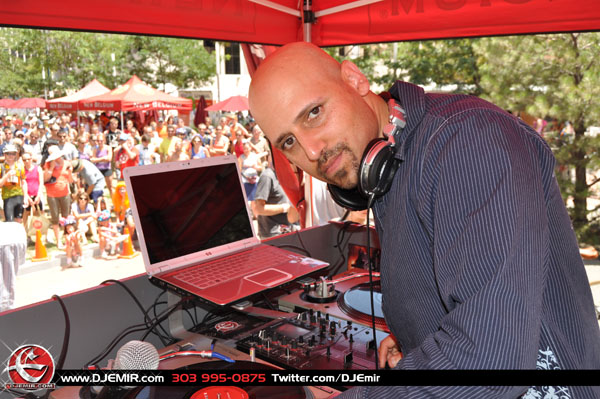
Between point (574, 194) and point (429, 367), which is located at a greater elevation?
point (429, 367)

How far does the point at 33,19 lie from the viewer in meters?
1.89

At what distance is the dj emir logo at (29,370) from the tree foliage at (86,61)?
1052cm

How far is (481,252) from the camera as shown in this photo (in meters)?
0.68

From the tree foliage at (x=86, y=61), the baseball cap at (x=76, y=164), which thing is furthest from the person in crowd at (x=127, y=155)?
the tree foliage at (x=86, y=61)

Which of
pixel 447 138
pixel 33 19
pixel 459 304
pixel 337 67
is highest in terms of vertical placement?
pixel 33 19

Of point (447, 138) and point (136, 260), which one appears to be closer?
point (447, 138)

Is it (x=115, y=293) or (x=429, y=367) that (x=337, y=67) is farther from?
(x=115, y=293)

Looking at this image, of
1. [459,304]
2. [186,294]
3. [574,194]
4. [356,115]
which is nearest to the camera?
[459,304]

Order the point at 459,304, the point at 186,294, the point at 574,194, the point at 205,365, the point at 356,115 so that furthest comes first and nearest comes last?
1. the point at 574,194
2. the point at 186,294
3. the point at 205,365
4. the point at 356,115
5. the point at 459,304

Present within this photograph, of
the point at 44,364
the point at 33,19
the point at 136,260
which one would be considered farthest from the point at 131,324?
the point at 136,260

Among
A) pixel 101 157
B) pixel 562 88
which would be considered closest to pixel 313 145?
pixel 562 88

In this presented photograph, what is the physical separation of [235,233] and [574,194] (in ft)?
19.6

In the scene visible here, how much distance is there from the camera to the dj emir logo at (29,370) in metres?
1.06

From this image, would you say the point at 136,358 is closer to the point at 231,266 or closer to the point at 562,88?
the point at 231,266
